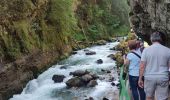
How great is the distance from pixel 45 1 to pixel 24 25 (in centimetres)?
536

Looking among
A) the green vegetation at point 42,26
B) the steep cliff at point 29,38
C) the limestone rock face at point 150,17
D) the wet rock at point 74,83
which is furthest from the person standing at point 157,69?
the wet rock at point 74,83

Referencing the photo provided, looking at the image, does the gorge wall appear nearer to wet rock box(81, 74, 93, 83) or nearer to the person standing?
Answer: wet rock box(81, 74, 93, 83)

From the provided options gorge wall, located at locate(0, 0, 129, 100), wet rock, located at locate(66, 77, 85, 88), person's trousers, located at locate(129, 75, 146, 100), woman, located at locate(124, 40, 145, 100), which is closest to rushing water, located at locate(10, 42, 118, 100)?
wet rock, located at locate(66, 77, 85, 88)

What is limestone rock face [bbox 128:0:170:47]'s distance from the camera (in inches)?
386

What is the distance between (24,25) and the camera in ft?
80.1

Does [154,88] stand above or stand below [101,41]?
above

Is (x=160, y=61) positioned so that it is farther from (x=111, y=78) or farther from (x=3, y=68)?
(x=111, y=78)

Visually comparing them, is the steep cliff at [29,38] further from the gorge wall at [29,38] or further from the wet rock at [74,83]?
the wet rock at [74,83]

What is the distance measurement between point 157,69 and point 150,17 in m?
3.62

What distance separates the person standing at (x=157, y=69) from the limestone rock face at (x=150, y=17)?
1630 millimetres

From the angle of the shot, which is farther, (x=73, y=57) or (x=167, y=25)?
(x=73, y=57)

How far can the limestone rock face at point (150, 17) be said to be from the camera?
981 cm

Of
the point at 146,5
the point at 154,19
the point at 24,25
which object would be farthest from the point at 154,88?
the point at 24,25

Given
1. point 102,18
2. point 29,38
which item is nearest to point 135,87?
point 29,38
